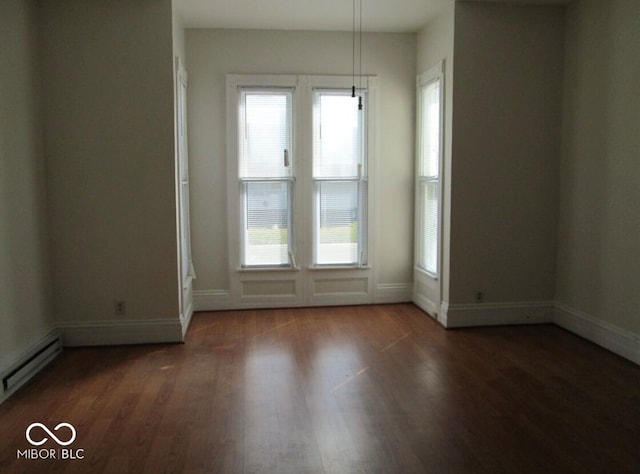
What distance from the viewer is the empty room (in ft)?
10.6

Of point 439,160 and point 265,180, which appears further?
point 265,180

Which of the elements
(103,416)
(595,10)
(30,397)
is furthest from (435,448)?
(595,10)

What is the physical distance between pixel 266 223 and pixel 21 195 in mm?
2418

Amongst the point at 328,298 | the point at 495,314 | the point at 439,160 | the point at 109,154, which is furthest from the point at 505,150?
the point at 109,154

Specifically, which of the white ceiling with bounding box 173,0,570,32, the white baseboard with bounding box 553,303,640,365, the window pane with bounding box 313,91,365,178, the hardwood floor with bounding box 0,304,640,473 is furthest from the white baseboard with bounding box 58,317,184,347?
the white baseboard with bounding box 553,303,640,365

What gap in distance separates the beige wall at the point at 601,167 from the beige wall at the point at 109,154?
11.1 ft

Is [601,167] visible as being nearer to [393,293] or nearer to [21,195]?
[393,293]

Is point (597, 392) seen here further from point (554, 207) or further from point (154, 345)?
point (154, 345)

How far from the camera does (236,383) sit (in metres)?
3.88

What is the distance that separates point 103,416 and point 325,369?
1.53m

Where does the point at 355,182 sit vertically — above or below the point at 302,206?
above

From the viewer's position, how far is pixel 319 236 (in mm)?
5988

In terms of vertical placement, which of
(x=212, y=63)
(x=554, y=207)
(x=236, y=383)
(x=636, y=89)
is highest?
(x=212, y=63)

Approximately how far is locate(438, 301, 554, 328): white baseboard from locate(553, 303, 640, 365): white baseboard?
4.9 inches
